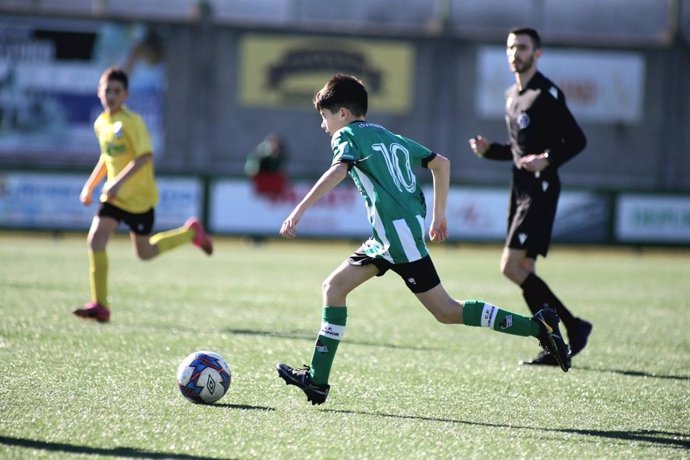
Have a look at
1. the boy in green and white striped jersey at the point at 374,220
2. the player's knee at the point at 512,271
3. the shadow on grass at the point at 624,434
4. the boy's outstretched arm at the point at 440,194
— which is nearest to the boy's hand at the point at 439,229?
the boy's outstretched arm at the point at 440,194

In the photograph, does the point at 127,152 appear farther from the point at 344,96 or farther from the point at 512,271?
the point at 344,96

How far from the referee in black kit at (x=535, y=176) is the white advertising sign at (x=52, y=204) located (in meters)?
11.8

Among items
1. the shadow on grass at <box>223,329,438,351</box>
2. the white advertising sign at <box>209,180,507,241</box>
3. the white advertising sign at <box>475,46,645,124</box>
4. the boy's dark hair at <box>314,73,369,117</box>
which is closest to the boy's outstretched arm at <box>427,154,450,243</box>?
the boy's dark hair at <box>314,73,369,117</box>

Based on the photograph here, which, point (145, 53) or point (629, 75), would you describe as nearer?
point (145, 53)

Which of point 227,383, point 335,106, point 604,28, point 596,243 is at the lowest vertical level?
point 596,243

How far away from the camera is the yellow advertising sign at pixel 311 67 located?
26656 millimetres

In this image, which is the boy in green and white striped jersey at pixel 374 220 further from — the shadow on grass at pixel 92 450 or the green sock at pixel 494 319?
the shadow on grass at pixel 92 450

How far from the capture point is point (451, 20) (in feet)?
89.2

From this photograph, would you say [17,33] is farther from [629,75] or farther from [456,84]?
[629,75]

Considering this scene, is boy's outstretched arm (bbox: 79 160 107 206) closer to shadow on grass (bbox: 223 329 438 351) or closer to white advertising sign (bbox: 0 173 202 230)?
shadow on grass (bbox: 223 329 438 351)

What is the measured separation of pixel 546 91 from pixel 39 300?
5022 mm

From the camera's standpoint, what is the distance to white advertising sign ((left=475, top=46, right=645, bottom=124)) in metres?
27.3

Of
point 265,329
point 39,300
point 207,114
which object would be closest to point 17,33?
point 207,114

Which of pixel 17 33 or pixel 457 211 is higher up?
pixel 17 33
